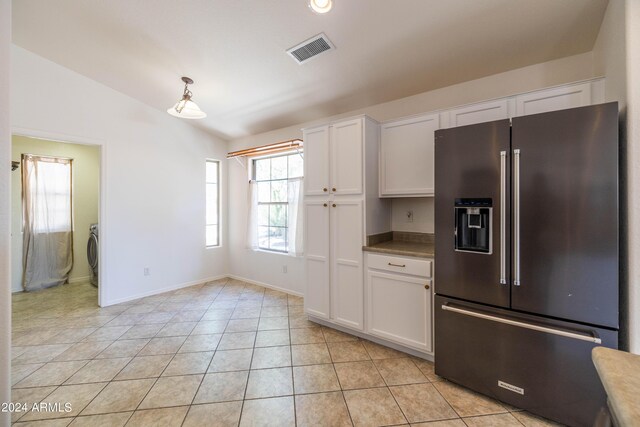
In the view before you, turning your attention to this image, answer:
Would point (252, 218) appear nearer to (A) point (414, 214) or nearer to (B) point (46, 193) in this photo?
(A) point (414, 214)

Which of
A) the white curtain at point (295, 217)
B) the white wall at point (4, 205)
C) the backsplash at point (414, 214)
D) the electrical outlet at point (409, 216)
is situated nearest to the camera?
the white wall at point (4, 205)

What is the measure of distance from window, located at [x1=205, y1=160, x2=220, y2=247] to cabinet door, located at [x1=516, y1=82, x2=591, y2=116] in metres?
4.47

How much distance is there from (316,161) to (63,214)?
15.2 ft

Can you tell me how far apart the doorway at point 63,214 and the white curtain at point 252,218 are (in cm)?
207

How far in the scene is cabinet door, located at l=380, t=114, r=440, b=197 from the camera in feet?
7.84

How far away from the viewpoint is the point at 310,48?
2244 mm

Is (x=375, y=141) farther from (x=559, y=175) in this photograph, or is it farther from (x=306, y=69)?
(x=559, y=175)

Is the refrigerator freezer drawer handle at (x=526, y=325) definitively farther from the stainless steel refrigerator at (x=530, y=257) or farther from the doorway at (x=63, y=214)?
the doorway at (x=63, y=214)

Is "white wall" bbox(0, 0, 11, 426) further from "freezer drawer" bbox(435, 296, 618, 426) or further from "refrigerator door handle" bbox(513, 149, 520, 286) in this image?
"refrigerator door handle" bbox(513, 149, 520, 286)

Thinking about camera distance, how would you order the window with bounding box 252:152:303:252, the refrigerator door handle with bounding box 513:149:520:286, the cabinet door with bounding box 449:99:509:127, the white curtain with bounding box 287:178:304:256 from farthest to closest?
the window with bounding box 252:152:303:252 < the white curtain with bounding box 287:178:304:256 < the cabinet door with bounding box 449:99:509:127 < the refrigerator door handle with bounding box 513:149:520:286

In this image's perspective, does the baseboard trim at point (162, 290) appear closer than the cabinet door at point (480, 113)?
No

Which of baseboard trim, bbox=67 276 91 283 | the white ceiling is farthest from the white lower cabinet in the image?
baseboard trim, bbox=67 276 91 283

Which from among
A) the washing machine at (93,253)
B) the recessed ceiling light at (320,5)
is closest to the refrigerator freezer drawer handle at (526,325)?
the recessed ceiling light at (320,5)

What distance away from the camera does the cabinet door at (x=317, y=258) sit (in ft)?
9.05
